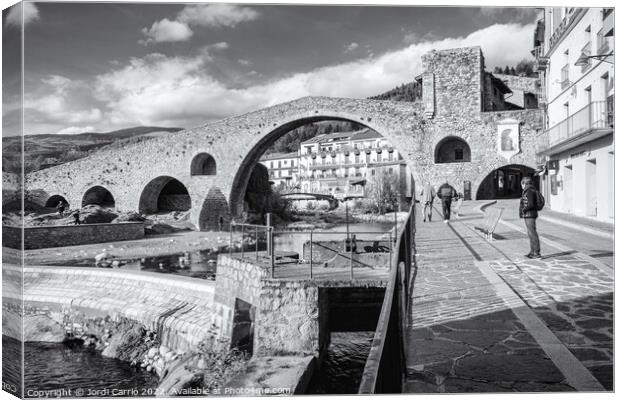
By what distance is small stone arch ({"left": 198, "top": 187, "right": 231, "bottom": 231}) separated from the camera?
25.0m

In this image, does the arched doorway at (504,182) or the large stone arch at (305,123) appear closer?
the arched doorway at (504,182)

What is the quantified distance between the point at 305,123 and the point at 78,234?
36.6 ft

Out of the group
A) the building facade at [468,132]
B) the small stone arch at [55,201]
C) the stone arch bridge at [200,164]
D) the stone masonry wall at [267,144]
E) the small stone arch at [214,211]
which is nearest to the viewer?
the building facade at [468,132]

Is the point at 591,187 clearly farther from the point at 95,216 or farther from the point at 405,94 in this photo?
the point at 95,216

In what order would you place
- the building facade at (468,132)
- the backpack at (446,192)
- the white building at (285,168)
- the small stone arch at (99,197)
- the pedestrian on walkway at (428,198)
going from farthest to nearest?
the white building at (285,168)
the small stone arch at (99,197)
the building facade at (468,132)
the pedestrian on walkway at (428,198)
the backpack at (446,192)

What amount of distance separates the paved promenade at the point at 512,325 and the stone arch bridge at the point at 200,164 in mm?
16387

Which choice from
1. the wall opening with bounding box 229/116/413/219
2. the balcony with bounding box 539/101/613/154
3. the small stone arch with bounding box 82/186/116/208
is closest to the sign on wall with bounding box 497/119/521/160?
the balcony with bounding box 539/101/613/154

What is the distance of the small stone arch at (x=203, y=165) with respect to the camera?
992 inches

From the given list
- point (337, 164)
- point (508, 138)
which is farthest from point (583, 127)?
point (337, 164)

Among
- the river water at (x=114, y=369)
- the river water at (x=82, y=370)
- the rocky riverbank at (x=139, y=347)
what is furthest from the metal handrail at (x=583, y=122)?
the river water at (x=82, y=370)

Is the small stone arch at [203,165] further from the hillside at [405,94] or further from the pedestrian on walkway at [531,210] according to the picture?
the pedestrian on walkway at [531,210]

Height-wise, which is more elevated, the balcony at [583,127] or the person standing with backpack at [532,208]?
A: the balcony at [583,127]

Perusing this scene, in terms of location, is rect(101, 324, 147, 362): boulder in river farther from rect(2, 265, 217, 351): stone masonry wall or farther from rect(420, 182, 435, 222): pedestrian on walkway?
rect(420, 182, 435, 222): pedestrian on walkway

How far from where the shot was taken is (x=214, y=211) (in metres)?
25.3
